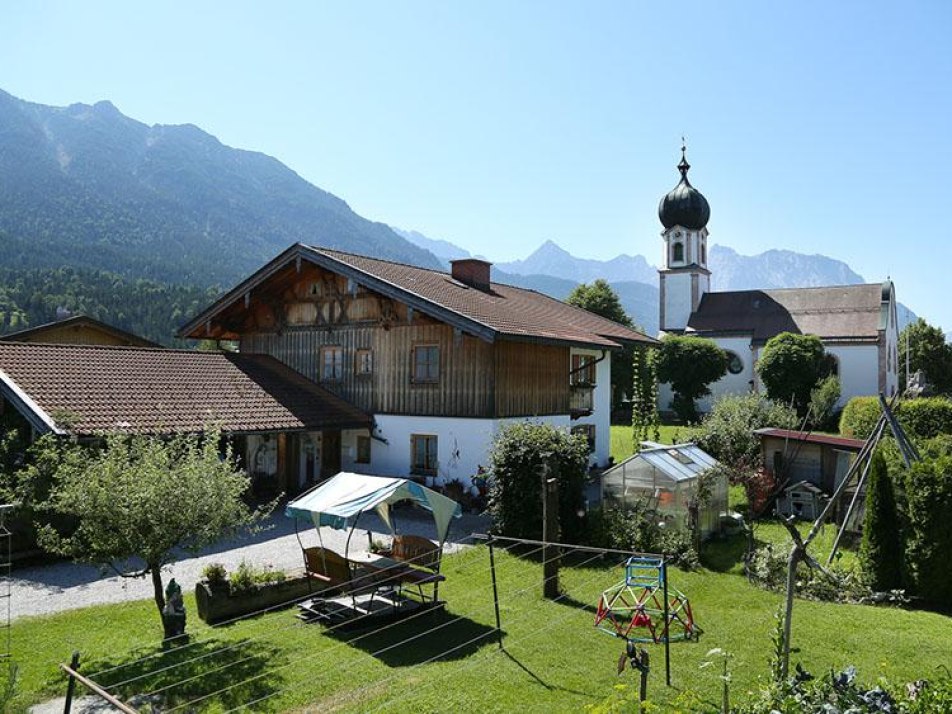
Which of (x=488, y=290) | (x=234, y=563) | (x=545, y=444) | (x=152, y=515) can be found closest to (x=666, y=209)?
(x=488, y=290)

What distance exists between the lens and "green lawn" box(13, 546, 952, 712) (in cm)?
827

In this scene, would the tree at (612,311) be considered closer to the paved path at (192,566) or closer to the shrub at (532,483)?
the paved path at (192,566)

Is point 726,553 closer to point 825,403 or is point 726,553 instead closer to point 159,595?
point 159,595

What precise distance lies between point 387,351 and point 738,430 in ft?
37.9

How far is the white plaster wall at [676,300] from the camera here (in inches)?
2168

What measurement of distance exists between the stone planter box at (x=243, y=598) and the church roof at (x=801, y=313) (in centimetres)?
4259

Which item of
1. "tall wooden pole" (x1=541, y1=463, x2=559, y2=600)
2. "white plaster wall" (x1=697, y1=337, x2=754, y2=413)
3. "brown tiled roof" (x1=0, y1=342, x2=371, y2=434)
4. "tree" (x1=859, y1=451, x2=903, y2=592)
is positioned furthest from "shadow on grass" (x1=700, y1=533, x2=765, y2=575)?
"white plaster wall" (x1=697, y1=337, x2=754, y2=413)

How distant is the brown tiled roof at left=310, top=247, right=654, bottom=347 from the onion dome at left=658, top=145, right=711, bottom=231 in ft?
97.8

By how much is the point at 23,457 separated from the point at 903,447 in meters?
17.3

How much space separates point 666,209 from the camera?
5822 cm

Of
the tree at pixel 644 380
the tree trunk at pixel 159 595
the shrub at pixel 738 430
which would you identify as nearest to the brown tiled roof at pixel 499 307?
the shrub at pixel 738 430

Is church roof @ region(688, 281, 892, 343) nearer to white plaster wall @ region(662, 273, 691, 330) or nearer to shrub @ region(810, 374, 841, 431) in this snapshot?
white plaster wall @ region(662, 273, 691, 330)

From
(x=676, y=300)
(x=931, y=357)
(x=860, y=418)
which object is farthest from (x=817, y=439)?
(x=931, y=357)

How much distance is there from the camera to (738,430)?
2355 centimetres
